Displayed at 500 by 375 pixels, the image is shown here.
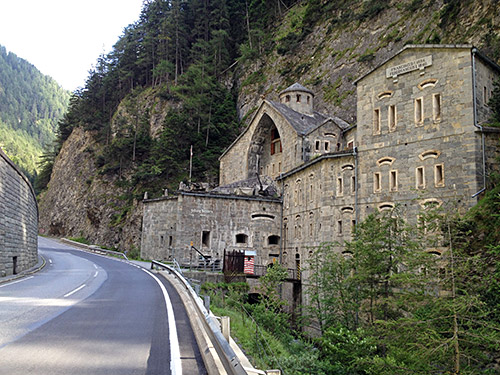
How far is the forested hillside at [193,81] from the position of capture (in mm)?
40844

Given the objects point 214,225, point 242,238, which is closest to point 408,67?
point 242,238

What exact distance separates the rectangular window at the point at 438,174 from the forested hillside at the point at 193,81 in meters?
12.6

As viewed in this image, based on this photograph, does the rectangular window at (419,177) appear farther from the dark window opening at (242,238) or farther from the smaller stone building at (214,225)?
the dark window opening at (242,238)

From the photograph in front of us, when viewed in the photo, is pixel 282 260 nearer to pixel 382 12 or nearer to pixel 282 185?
pixel 282 185

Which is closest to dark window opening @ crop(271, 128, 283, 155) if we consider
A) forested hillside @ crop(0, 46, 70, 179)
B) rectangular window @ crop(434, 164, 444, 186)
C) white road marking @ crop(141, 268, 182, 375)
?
rectangular window @ crop(434, 164, 444, 186)

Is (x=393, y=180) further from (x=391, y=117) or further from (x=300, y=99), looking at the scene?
(x=300, y=99)

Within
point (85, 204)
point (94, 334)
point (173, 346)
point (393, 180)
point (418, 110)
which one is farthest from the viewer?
point (85, 204)

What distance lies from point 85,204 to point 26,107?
130 m

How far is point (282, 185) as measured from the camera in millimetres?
34594

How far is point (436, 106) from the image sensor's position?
21.7m

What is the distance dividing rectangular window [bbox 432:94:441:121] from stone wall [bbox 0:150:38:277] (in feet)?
65.8

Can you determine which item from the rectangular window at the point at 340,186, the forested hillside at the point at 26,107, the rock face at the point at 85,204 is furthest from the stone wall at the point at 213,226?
the forested hillside at the point at 26,107

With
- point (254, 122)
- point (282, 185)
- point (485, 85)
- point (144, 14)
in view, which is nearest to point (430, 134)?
point (485, 85)

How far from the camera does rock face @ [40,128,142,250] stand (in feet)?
167
